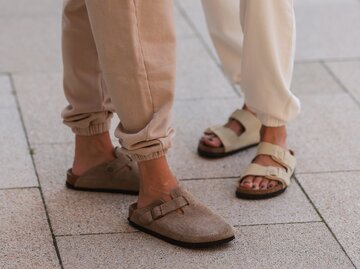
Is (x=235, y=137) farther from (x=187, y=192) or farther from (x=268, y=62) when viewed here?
(x=187, y=192)

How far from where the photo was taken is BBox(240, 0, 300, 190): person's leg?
2.91 m

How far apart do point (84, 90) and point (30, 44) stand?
5.39 ft

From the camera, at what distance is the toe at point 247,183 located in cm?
302

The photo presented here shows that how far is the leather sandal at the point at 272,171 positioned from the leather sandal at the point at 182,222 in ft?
1.00

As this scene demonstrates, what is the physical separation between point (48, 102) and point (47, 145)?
43cm

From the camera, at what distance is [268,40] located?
9.59ft

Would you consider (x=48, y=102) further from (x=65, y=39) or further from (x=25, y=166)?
(x=65, y=39)

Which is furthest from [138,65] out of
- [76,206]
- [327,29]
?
[327,29]

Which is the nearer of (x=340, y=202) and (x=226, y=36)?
(x=340, y=202)

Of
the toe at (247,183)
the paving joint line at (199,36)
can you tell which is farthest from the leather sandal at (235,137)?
the paving joint line at (199,36)

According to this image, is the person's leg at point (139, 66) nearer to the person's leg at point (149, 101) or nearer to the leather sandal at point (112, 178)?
the person's leg at point (149, 101)

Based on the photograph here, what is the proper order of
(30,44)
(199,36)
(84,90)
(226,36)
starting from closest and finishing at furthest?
(84,90) → (226,36) → (30,44) → (199,36)

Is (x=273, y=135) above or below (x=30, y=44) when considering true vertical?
above

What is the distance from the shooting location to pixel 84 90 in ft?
9.60
